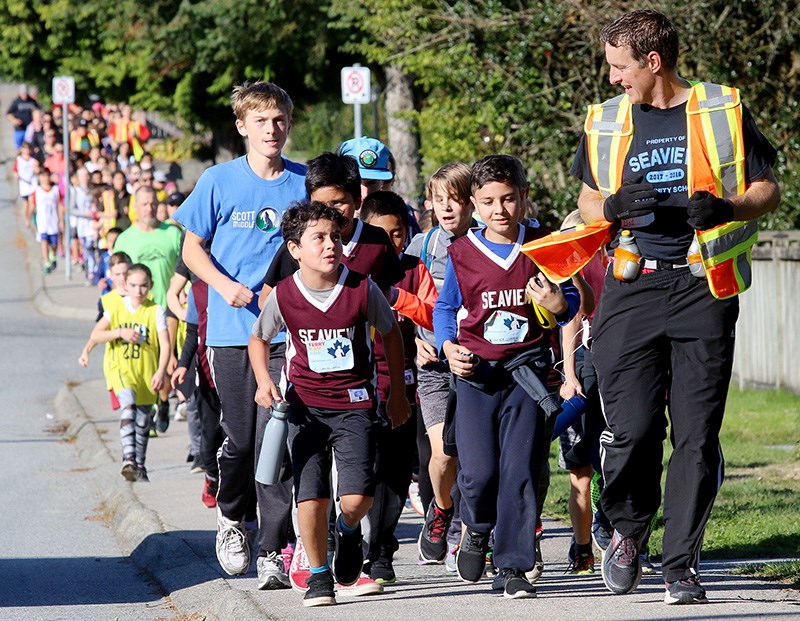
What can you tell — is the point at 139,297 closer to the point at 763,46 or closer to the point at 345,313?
the point at 345,313

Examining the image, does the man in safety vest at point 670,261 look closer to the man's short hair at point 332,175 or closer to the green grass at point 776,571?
the green grass at point 776,571

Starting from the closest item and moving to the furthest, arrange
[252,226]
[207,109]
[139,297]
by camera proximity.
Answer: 1. [252,226]
2. [139,297]
3. [207,109]

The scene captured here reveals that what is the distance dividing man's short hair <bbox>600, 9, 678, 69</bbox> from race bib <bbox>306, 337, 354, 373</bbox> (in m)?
1.62

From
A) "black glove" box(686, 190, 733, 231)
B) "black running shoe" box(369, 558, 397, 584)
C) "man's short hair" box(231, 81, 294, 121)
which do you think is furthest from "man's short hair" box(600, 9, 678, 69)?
"black running shoe" box(369, 558, 397, 584)

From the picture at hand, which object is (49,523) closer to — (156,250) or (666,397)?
(156,250)

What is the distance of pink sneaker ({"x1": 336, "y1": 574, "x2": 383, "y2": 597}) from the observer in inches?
251

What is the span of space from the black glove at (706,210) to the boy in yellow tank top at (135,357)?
5.56 meters

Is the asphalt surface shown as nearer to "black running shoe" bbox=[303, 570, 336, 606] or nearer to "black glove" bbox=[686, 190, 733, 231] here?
"black running shoe" bbox=[303, 570, 336, 606]

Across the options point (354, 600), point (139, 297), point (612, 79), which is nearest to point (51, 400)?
point (139, 297)

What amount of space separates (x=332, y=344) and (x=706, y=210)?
5.54 feet

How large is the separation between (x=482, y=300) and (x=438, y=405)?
3.72 feet

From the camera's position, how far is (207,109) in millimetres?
29297

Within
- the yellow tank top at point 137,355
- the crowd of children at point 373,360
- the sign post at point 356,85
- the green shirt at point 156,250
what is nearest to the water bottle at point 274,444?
the crowd of children at point 373,360

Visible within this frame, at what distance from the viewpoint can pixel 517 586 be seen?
19.7ft
